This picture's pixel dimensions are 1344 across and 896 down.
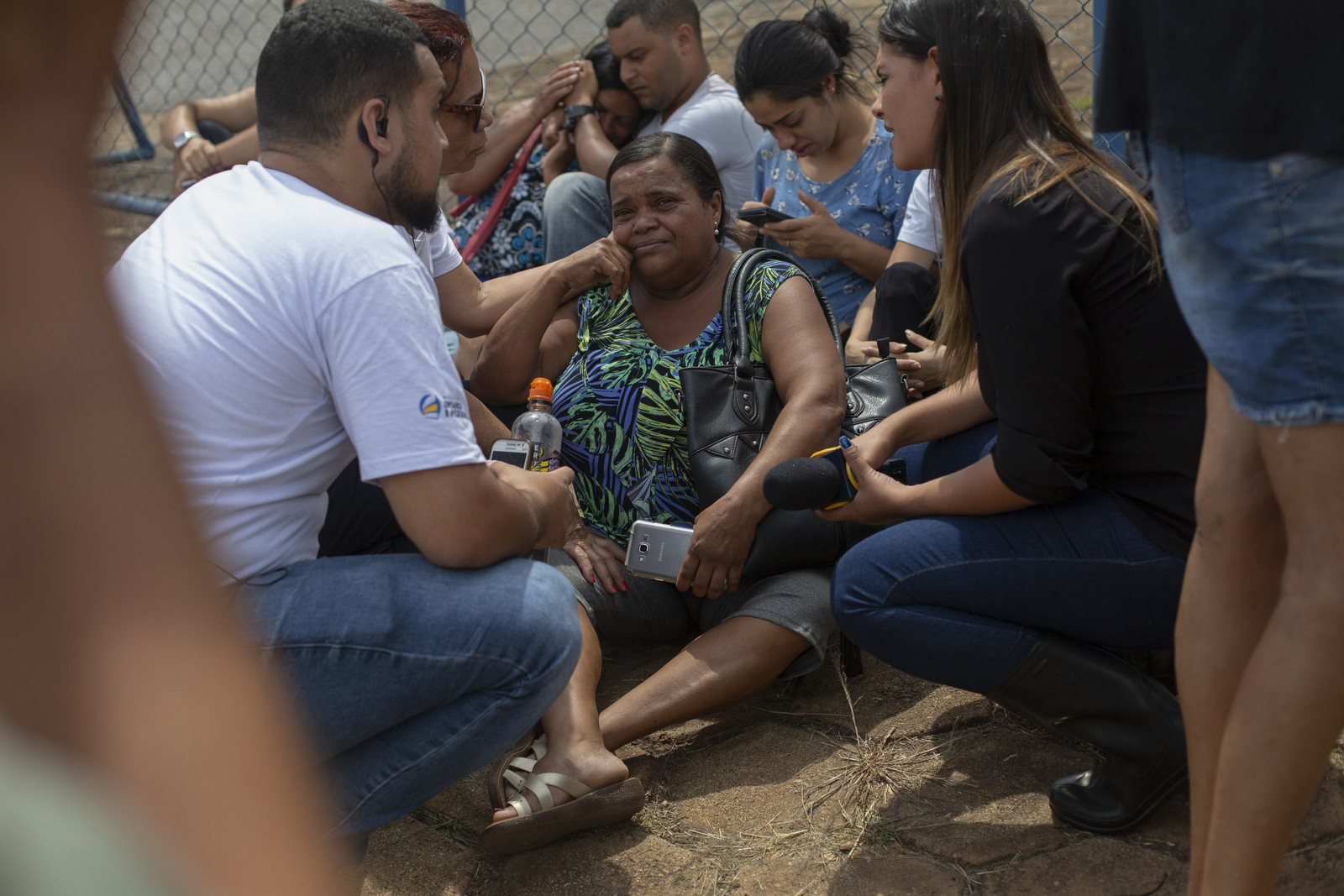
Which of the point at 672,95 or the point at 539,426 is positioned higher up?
the point at 672,95

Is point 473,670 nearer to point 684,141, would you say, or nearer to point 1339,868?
point 1339,868

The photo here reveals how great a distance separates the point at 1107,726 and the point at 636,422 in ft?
4.37

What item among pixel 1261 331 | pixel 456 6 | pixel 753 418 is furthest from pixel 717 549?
pixel 456 6

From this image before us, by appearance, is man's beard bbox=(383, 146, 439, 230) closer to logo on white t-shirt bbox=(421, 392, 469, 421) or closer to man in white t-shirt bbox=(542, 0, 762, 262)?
logo on white t-shirt bbox=(421, 392, 469, 421)

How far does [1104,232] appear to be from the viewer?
2.10m

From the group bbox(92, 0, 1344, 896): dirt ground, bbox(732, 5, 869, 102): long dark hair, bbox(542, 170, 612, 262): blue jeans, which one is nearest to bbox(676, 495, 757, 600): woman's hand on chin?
bbox(92, 0, 1344, 896): dirt ground

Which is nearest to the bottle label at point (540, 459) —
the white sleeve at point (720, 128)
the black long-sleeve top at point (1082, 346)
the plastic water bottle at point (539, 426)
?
the plastic water bottle at point (539, 426)

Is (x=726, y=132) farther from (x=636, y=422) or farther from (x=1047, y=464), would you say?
(x=1047, y=464)

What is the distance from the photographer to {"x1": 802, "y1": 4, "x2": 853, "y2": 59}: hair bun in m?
3.99

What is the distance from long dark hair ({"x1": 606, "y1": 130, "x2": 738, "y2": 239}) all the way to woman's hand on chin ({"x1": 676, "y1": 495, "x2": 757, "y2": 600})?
97 cm

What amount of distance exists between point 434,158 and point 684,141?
1173mm

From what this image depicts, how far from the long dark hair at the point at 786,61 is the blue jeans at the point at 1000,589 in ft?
6.44

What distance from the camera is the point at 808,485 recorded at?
2387 mm

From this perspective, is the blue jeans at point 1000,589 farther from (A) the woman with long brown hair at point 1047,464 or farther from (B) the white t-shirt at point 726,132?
(B) the white t-shirt at point 726,132
